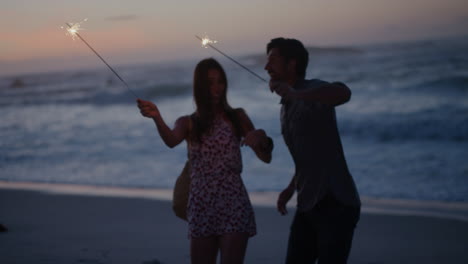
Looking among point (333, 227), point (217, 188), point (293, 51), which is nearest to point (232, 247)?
point (217, 188)

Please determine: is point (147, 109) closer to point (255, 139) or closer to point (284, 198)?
point (255, 139)

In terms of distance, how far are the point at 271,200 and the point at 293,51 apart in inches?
221

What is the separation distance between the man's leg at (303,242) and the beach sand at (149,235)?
2417 millimetres

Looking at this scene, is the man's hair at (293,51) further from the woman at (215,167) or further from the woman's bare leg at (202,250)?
the woman's bare leg at (202,250)

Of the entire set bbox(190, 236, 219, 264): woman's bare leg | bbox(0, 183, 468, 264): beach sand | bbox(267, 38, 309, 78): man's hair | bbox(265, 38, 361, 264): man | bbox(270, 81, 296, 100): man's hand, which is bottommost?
bbox(0, 183, 468, 264): beach sand

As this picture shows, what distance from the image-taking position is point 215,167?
3328 mm

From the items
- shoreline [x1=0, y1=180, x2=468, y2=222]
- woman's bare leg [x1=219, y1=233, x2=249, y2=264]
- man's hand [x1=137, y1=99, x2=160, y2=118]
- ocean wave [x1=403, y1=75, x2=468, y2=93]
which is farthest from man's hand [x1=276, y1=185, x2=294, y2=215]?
ocean wave [x1=403, y1=75, x2=468, y2=93]

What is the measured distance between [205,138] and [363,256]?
2999 millimetres

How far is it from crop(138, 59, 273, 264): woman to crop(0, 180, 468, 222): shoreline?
461 cm

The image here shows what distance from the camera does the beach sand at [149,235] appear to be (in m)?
5.80

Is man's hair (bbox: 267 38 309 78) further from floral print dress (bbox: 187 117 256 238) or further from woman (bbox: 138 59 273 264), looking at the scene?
floral print dress (bbox: 187 117 256 238)

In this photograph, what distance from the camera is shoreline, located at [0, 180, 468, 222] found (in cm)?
756

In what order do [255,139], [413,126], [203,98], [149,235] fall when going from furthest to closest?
[413,126] < [149,235] < [203,98] < [255,139]

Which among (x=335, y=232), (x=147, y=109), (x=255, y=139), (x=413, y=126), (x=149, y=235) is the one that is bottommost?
(x=149, y=235)
